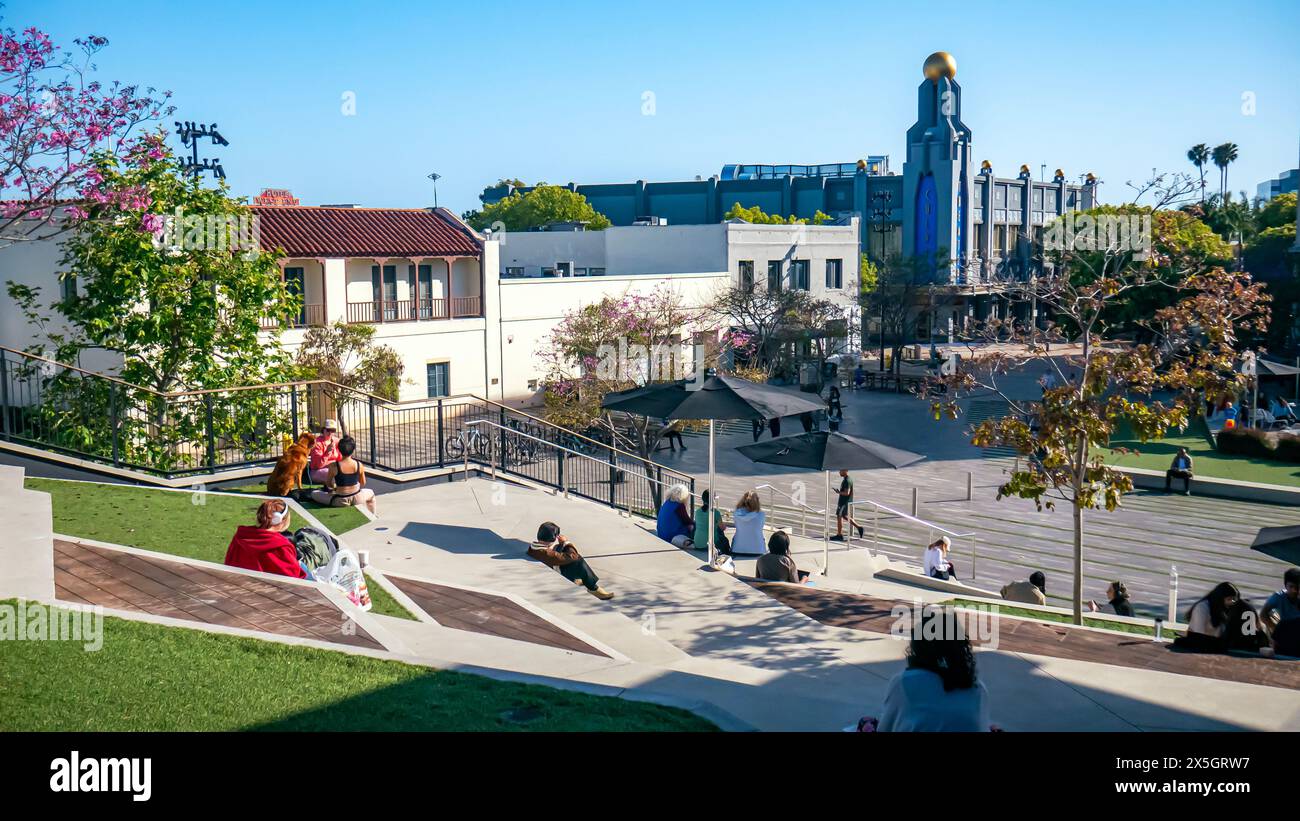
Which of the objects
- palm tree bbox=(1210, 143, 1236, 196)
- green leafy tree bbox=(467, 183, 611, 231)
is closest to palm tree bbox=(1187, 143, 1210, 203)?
palm tree bbox=(1210, 143, 1236, 196)

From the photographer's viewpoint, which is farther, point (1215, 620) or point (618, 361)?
point (618, 361)

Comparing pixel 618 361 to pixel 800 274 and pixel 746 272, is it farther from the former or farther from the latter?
pixel 800 274

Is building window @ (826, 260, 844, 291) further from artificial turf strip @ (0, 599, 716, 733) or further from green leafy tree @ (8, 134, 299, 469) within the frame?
artificial turf strip @ (0, 599, 716, 733)

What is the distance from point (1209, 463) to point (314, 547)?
1050 inches

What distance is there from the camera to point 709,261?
53125mm

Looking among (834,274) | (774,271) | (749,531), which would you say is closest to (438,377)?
(774,271)

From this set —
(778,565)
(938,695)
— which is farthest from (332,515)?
(938,695)

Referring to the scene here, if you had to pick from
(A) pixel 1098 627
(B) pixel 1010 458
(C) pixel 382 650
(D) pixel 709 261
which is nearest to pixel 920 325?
(D) pixel 709 261

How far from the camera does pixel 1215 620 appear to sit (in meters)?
9.88

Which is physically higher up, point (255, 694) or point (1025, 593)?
point (255, 694)

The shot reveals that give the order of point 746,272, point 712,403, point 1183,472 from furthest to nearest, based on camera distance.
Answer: point 746,272
point 1183,472
point 712,403

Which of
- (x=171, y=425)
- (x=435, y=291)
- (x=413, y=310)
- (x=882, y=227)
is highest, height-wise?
(x=882, y=227)

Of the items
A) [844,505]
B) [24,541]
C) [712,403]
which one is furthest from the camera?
[844,505]

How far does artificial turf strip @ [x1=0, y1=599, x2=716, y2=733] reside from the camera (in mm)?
6102
